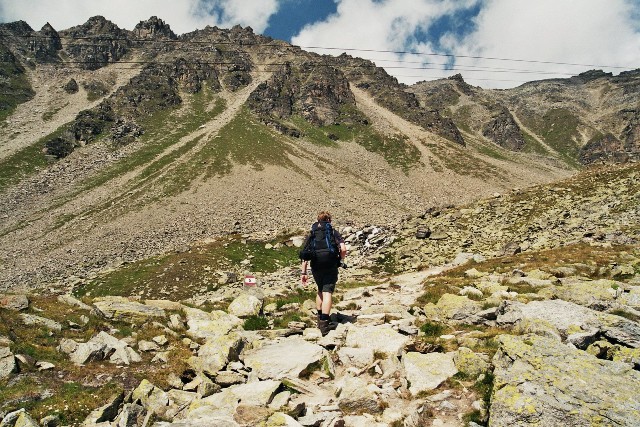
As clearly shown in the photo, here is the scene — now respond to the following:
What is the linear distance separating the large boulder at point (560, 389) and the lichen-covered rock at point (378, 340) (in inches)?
114

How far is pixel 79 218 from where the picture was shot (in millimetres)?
76000

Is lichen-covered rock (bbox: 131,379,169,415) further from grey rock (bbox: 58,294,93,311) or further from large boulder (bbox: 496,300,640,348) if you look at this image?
large boulder (bbox: 496,300,640,348)

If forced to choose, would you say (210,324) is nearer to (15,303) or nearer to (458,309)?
(15,303)

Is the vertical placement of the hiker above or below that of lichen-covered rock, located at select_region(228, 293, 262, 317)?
above

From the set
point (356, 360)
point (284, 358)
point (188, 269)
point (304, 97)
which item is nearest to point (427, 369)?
point (356, 360)

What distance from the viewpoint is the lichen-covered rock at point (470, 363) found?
27.0 ft

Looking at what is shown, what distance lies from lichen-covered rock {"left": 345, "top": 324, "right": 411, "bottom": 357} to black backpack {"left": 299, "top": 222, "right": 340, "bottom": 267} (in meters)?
2.32

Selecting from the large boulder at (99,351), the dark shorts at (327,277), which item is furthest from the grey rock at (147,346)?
the dark shorts at (327,277)

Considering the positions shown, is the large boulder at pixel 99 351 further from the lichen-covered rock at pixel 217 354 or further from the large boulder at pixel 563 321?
the large boulder at pixel 563 321

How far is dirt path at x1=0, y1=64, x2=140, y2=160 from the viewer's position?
125812mm

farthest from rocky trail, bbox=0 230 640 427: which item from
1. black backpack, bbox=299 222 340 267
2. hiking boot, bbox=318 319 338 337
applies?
black backpack, bbox=299 222 340 267

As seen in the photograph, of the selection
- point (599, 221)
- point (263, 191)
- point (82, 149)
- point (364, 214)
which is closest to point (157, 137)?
point (82, 149)

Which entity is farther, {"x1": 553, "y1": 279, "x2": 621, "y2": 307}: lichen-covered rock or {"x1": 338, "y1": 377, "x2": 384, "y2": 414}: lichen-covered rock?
{"x1": 553, "y1": 279, "x2": 621, "y2": 307}: lichen-covered rock

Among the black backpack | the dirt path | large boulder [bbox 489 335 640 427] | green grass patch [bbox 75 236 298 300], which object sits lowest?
green grass patch [bbox 75 236 298 300]
